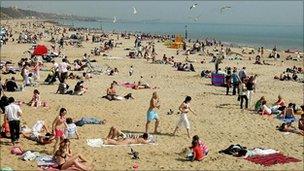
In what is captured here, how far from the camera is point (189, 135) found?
14.2 m

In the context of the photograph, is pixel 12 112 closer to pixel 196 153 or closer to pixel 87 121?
pixel 87 121

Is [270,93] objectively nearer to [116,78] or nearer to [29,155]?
[116,78]

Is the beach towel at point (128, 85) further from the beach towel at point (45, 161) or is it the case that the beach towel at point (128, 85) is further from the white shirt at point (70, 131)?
the beach towel at point (45, 161)

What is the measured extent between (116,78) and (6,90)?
735cm

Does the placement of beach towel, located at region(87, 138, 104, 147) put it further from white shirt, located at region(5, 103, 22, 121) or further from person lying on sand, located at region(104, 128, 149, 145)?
white shirt, located at region(5, 103, 22, 121)

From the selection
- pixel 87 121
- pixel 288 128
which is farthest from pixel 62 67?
pixel 288 128

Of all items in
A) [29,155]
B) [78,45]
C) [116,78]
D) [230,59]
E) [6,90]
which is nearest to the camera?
[29,155]

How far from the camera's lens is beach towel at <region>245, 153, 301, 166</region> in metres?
12.0

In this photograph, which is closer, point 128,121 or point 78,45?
point 128,121

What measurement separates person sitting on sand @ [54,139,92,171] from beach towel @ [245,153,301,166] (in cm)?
397

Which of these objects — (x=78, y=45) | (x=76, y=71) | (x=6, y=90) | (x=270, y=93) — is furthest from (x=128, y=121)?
(x=78, y=45)

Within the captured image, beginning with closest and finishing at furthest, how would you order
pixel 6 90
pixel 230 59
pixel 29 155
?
pixel 29 155
pixel 6 90
pixel 230 59

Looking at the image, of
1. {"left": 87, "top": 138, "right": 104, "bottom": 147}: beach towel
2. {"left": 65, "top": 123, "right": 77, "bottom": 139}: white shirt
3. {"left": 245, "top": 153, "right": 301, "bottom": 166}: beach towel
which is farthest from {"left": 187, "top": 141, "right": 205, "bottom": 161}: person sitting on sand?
{"left": 65, "top": 123, "right": 77, "bottom": 139}: white shirt

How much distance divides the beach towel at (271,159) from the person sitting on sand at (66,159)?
3.97 metres
